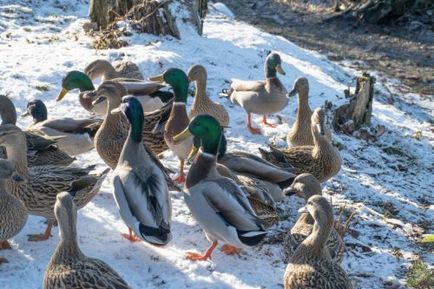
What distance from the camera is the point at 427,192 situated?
8.12 meters

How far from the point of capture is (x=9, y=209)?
199 inches

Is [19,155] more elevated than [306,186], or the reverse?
[19,155]

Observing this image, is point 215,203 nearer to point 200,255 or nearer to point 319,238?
point 200,255

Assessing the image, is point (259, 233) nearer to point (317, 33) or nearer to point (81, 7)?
point (81, 7)

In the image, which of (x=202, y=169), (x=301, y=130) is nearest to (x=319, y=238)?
(x=202, y=169)

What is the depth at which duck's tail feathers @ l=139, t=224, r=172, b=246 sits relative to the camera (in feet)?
16.8

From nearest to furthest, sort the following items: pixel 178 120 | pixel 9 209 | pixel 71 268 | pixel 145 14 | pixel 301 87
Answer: pixel 71 268
pixel 9 209
pixel 178 120
pixel 301 87
pixel 145 14


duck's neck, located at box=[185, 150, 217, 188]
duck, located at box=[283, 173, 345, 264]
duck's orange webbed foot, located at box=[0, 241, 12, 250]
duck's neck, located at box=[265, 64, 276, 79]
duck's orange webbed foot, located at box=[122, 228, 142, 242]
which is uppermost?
duck's neck, located at box=[265, 64, 276, 79]

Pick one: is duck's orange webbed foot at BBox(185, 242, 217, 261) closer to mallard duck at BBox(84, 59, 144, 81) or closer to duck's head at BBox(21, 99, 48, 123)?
duck's head at BBox(21, 99, 48, 123)

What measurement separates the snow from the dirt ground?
2.57 feet

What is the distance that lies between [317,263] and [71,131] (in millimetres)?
3068

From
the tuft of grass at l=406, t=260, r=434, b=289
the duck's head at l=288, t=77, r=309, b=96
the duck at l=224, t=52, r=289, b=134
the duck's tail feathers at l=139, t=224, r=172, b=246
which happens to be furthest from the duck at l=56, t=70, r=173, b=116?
the tuft of grass at l=406, t=260, r=434, b=289

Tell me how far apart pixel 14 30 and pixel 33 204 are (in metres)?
6.55

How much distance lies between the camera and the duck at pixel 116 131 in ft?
21.6
